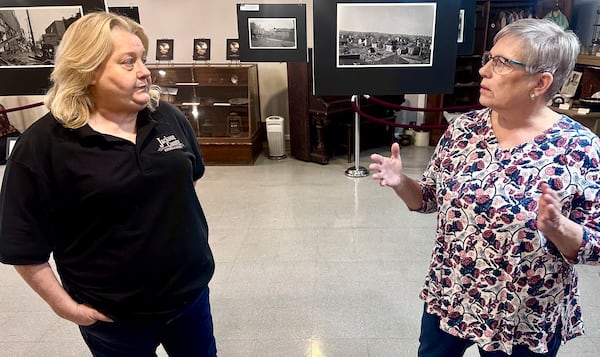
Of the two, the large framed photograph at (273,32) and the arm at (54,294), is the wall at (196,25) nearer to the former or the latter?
the large framed photograph at (273,32)

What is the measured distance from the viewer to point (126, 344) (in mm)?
1342

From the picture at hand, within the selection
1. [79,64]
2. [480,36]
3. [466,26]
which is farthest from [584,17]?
[79,64]

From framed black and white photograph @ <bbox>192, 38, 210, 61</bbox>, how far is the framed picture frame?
9.82ft

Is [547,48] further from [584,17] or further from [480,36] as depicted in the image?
[584,17]

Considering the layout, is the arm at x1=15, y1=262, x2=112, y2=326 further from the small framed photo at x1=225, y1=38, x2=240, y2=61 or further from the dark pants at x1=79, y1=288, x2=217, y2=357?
the small framed photo at x1=225, y1=38, x2=240, y2=61

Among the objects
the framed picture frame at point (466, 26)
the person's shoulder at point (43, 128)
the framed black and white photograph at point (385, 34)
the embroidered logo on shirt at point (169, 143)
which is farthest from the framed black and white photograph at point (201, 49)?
the person's shoulder at point (43, 128)

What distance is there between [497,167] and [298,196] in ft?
10.3

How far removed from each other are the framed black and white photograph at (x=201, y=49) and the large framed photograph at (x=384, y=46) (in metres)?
2.08

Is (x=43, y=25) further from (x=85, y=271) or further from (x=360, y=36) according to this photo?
(x=85, y=271)

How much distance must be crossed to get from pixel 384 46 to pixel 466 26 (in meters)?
1.25

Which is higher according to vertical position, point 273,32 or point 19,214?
point 273,32

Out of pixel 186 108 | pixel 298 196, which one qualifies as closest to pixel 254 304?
pixel 298 196

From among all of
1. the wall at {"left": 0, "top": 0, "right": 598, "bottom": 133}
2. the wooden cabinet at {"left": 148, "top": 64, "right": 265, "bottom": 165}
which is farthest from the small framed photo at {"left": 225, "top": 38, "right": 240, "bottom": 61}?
the wall at {"left": 0, "top": 0, "right": 598, "bottom": 133}

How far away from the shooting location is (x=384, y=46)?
383 cm
